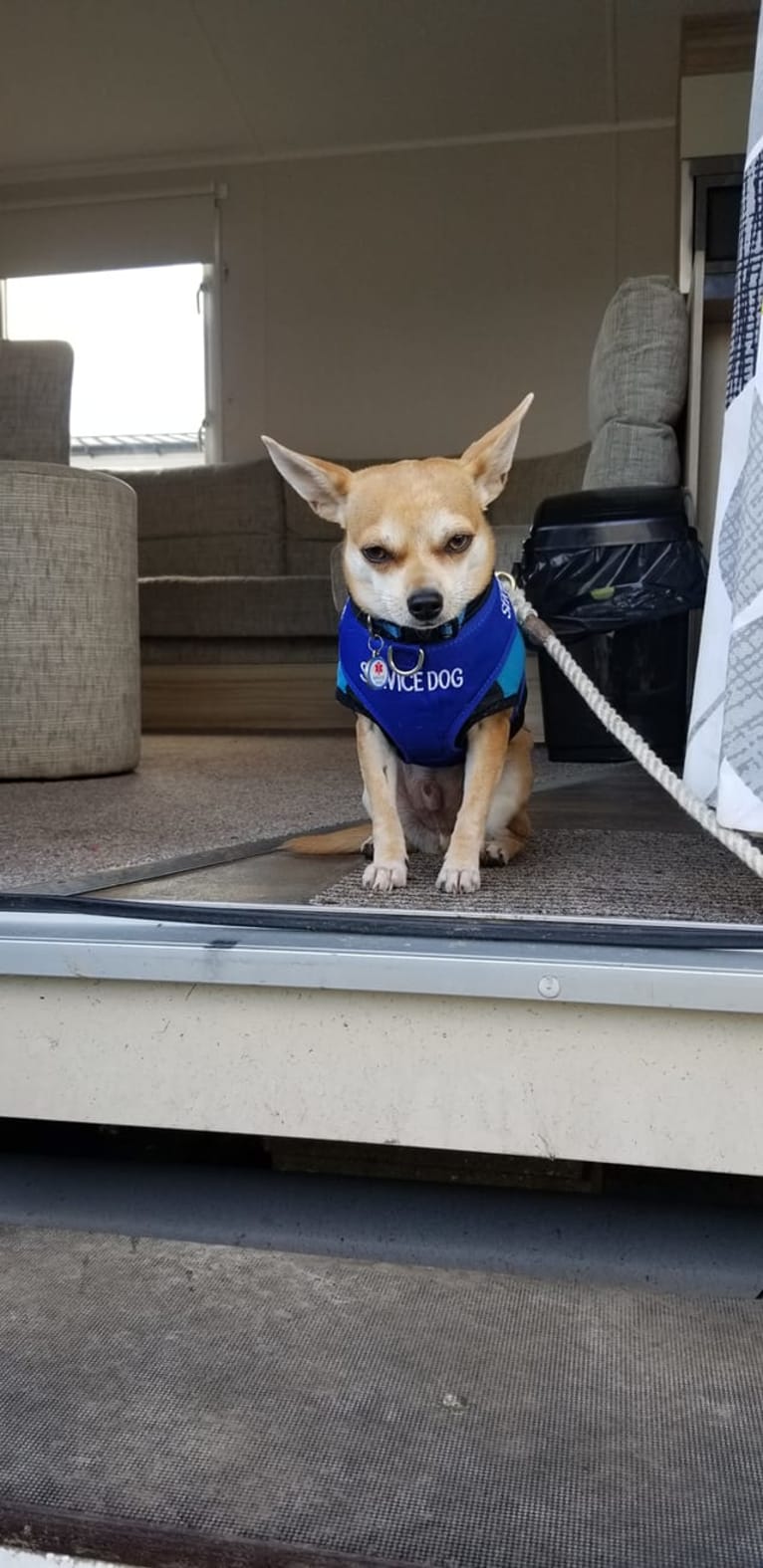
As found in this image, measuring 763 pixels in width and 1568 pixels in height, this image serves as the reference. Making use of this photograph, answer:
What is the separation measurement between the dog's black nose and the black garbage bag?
1.37 meters

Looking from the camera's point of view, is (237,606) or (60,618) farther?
(237,606)

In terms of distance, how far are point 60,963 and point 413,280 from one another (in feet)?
17.3

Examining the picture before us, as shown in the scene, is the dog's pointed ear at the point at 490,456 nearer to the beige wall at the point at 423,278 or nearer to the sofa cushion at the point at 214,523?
the sofa cushion at the point at 214,523

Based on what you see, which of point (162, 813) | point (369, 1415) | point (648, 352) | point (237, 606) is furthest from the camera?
point (237, 606)

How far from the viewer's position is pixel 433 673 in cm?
129

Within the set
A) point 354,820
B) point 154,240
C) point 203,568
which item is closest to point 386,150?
point 154,240

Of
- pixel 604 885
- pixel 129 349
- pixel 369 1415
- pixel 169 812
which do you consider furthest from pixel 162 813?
pixel 129 349

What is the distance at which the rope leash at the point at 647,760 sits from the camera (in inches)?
37.9

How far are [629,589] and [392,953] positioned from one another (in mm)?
1757

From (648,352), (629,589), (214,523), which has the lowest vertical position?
(629,589)

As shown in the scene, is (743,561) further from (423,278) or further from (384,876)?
(423,278)

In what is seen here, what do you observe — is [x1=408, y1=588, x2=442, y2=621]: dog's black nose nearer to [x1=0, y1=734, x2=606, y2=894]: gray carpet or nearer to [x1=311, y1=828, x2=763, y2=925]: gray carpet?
[x1=311, y1=828, x2=763, y2=925]: gray carpet

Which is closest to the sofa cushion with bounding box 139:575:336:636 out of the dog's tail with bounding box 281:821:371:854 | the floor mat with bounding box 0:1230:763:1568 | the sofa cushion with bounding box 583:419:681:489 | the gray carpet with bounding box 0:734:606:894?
the gray carpet with bounding box 0:734:606:894

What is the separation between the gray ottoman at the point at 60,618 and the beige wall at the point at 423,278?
3351 millimetres
